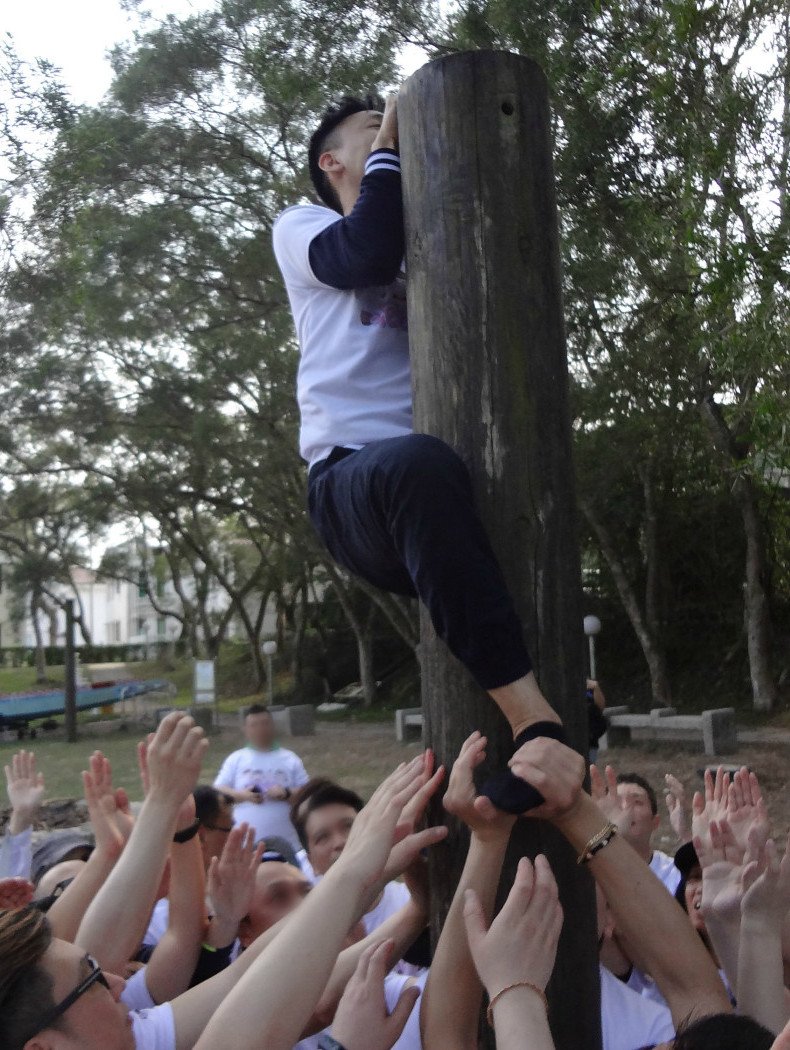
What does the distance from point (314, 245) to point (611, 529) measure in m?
20.0

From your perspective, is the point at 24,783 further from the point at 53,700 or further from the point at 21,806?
the point at 53,700

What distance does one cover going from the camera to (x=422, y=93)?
6.75 feet

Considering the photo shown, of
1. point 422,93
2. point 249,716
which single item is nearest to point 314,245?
point 422,93

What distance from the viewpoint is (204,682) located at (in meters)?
24.6

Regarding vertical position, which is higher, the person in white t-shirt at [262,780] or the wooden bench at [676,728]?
the person in white t-shirt at [262,780]

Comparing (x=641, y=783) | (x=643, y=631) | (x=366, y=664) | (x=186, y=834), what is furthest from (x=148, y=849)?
(x=366, y=664)

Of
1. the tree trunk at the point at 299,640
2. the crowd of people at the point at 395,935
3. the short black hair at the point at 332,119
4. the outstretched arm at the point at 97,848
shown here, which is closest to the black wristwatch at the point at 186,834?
the crowd of people at the point at 395,935

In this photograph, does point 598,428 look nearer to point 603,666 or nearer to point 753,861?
point 603,666

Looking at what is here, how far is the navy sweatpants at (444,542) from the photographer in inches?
69.4

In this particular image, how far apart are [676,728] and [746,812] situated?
43.1ft

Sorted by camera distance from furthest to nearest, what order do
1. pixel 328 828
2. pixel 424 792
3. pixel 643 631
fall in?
pixel 643 631 → pixel 328 828 → pixel 424 792

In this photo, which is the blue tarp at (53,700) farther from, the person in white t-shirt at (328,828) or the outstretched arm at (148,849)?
the outstretched arm at (148,849)

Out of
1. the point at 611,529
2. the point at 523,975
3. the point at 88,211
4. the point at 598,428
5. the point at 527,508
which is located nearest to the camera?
the point at 523,975

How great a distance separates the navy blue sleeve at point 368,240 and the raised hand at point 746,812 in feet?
4.55
